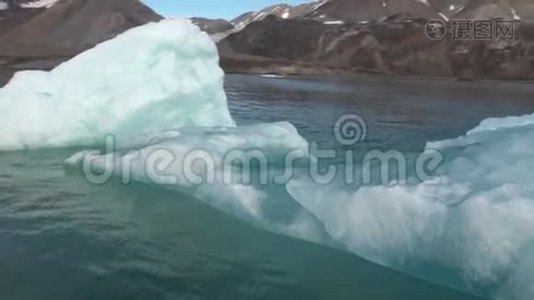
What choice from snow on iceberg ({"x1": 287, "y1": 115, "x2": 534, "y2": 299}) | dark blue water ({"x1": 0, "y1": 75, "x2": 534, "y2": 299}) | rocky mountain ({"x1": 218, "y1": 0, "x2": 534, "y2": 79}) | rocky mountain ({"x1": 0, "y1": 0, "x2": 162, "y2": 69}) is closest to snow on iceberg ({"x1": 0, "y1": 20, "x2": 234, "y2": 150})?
dark blue water ({"x1": 0, "y1": 75, "x2": 534, "y2": 299})

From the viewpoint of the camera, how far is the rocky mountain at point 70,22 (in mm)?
127938

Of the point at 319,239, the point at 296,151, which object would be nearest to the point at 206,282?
the point at 319,239

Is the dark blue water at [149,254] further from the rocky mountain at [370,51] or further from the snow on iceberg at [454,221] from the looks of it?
the rocky mountain at [370,51]

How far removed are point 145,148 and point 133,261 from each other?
3434 mm

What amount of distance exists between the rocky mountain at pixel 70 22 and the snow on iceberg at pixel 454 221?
120450 millimetres

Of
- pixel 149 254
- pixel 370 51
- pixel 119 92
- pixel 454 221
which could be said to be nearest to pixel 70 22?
pixel 370 51

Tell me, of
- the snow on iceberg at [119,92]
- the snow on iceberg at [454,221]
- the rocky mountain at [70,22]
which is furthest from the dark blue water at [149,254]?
the rocky mountain at [70,22]

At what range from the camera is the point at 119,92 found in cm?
1131

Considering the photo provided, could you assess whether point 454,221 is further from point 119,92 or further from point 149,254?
point 119,92

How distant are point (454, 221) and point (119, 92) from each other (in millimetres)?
7511

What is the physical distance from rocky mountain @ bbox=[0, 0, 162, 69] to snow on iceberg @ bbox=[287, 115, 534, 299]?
120450 mm

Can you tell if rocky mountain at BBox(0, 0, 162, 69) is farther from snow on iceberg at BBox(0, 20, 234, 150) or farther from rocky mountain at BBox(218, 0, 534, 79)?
snow on iceberg at BBox(0, 20, 234, 150)

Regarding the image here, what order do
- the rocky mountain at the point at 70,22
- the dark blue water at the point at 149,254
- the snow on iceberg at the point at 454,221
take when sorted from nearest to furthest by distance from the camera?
the snow on iceberg at the point at 454,221
the dark blue water at the point at 149,254
the rocky mountain at the point at 70,22

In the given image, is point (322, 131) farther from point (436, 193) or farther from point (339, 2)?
point (339, 2)
